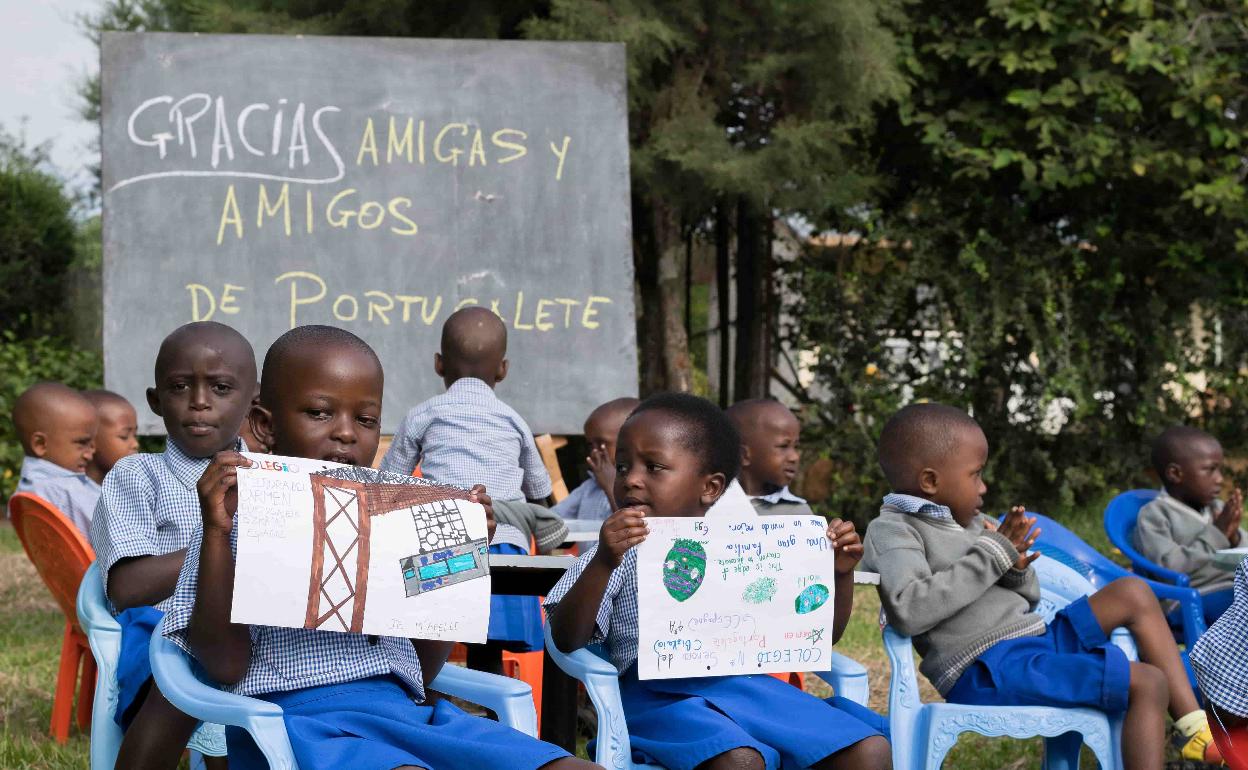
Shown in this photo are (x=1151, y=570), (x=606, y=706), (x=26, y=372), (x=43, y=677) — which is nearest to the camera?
(x=606, y=706)

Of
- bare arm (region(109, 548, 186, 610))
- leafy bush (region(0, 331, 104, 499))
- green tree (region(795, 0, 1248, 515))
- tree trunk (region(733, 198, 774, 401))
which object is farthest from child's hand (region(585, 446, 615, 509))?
leafy bush (region(0, 331, 104, 499))

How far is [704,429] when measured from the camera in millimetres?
2871

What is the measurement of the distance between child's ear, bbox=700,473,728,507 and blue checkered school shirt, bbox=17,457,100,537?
2.49 meters

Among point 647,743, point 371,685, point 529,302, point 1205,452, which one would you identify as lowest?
point 647,743

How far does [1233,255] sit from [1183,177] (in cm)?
68

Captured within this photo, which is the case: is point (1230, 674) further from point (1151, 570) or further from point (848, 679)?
point (1151, 570)

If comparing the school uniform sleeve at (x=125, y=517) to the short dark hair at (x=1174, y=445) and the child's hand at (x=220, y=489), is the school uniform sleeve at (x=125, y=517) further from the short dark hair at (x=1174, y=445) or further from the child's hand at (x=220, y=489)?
the short dark hair at (x=1174, y=445)

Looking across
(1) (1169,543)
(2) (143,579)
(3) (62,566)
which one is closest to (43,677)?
(3) (62,566)

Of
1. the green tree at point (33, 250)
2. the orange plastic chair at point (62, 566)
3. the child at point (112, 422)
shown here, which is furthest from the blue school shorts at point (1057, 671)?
the green tree at point (33, 250)

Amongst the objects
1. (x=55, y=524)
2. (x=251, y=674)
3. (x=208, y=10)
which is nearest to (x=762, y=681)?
(x=251, y=674)

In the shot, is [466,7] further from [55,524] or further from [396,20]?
[55,524]

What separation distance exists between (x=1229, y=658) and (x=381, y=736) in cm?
135

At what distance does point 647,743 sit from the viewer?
270 centimetres

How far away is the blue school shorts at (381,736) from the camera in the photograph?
2.16 metres
